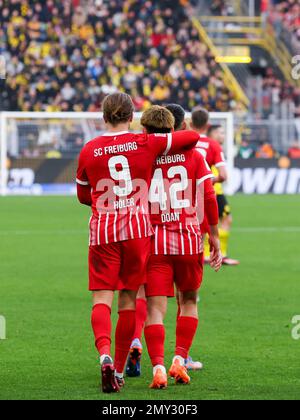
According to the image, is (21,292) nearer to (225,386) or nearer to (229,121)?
(225,386)

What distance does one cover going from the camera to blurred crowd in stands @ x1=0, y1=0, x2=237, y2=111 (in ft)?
115

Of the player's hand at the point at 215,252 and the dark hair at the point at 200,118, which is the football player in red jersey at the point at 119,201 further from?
the dark hair at the point at 200,118

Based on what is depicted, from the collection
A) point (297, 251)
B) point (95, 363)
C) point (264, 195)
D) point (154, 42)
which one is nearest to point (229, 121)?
point (264, 195)

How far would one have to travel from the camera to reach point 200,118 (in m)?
11.2

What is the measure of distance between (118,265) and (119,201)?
421 mm

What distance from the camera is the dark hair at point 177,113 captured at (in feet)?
25.3

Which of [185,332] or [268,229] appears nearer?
[185,332]

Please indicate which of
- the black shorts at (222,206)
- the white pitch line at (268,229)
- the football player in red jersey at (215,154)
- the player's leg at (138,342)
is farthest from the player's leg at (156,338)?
the white pitch line at (268,229)

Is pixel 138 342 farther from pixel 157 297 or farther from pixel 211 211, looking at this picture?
pixel 211 211

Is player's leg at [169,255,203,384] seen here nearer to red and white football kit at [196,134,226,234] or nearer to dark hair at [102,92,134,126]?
dark hair at [102,92,134,126]

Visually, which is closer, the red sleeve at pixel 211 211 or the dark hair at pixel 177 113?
the red sleeve at pixel 211 211

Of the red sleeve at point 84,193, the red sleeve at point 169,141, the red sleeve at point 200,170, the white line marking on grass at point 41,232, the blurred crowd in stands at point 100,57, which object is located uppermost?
the blurred crowd in stands at point 100,57

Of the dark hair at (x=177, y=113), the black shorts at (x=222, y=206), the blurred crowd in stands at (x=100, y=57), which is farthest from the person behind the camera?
the blurred crowd in stands at (x=100, y=57)

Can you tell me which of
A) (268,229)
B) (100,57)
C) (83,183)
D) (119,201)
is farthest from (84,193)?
(100,57)
